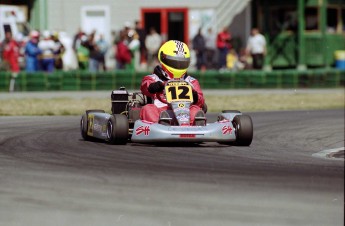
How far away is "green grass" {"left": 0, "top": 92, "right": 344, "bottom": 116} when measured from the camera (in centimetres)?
1961

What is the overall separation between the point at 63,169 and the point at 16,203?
1.85 metres

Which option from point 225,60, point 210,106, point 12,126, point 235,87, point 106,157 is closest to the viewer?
point 106,157

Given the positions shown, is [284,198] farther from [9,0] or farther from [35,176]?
[9,0]

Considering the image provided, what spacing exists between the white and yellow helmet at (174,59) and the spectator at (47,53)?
1439cm

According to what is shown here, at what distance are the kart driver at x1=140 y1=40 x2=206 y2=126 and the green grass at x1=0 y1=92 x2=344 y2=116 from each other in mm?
5961

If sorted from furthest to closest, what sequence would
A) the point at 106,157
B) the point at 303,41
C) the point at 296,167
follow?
1. the point at 303,41
2. the point at 106,157
3. the point at 296,167

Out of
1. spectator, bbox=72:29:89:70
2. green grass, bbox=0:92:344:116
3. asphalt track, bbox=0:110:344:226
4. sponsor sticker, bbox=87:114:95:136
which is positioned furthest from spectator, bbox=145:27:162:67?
sponsor sticker, bbox=87:114:95:136

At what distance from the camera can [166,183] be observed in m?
9.41

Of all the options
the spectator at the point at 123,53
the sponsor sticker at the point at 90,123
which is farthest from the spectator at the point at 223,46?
the sponsor sticker at the point at 90,123

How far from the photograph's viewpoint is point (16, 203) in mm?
8500

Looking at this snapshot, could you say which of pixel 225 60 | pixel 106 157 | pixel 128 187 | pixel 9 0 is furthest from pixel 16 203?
pixel 9 0

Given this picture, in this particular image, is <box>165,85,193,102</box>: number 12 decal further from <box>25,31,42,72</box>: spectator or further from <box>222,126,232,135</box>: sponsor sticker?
<box>25,31,42,72</box>: spectator

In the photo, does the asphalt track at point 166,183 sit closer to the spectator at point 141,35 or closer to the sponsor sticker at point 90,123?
the sponsor sticker at point 90,123

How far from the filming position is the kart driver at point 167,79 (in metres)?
12.7
